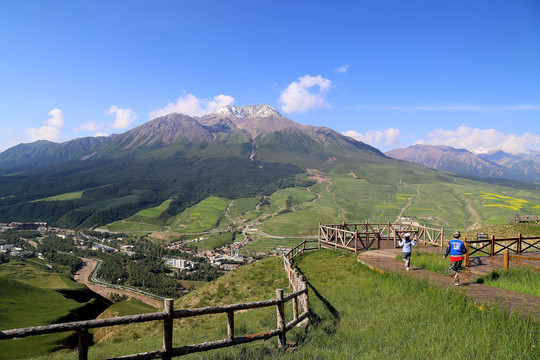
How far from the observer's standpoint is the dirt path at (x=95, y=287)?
180ft

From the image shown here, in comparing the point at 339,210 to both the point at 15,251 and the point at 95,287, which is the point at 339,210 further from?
the point at 15,251

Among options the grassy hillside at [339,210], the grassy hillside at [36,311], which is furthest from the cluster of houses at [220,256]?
the grassy hillside at [36,311]

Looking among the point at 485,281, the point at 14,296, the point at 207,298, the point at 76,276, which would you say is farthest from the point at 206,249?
the point at 485,281

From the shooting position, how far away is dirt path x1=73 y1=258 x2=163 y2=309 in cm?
5497

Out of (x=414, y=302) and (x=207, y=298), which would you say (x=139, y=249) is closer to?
(x=207, y=298)

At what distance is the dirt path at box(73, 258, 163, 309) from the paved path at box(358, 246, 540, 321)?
152ft

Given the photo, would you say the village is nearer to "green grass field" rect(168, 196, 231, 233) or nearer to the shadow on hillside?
"green grass field" rect(168, 196, 231, 233)

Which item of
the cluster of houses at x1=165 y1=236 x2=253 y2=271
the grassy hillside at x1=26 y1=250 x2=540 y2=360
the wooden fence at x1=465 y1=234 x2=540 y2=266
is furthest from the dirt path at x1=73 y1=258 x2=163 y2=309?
the wooden fence at x1=465 y1=234 x2=540 y2=266

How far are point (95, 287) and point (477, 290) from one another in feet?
278

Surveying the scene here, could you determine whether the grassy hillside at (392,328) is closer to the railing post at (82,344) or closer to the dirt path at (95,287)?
the railing post at (82,344)

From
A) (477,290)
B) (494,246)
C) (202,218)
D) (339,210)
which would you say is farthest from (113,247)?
(477,290)

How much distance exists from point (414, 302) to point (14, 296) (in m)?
48.5

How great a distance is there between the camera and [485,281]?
40.4 ft

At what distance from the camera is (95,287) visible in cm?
7012
